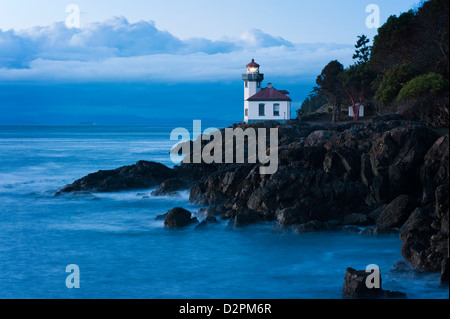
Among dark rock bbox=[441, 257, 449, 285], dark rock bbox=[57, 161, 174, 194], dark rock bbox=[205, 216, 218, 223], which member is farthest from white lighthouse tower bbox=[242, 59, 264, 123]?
dark rock bbox=[441, 257, 449, 285]

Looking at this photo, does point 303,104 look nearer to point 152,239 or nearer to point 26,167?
point 26,167

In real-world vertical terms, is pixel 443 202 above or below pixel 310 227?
above

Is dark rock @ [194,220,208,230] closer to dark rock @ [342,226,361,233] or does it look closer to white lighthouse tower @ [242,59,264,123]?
dark rock @ [342,226,361,233]

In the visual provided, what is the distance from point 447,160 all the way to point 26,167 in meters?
32.8

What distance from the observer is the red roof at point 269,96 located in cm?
5288

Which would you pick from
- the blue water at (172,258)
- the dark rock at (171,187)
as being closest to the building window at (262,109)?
the dark rock at (171,187)

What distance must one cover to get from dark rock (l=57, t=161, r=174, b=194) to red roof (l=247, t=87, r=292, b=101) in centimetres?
2652

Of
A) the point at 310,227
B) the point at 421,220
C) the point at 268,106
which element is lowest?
the point at 310,227

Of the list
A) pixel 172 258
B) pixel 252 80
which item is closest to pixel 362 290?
pixel 172 258

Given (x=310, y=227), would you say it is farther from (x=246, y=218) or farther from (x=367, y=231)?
(x=246, y=218)

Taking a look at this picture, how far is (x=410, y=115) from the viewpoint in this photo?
97.2 feet

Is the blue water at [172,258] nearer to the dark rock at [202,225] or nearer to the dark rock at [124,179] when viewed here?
the dark rock at [202,225]

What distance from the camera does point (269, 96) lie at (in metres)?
Answer: 53.1

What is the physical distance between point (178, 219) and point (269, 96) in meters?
36.6
